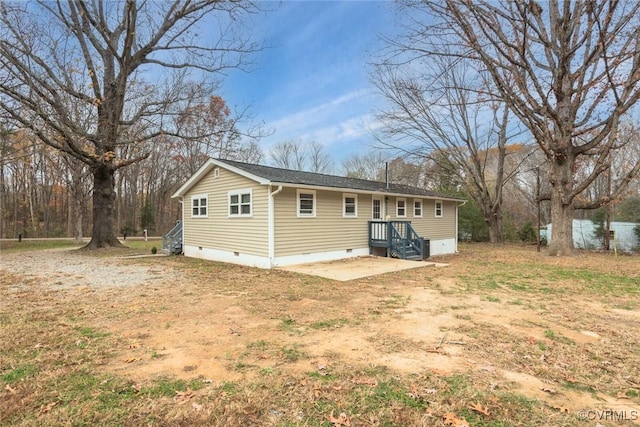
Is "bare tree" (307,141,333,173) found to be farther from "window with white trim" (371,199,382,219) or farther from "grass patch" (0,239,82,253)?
"window with white trim" (371,199,382,219)

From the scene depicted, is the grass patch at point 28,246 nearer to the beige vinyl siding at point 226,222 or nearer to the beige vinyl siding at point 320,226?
the beige vinyl siding at point 226,222

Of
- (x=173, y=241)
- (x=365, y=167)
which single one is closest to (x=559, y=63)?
(x=173, y=241)

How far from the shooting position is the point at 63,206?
28.7 m

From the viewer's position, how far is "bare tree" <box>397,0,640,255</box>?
10.6 metres

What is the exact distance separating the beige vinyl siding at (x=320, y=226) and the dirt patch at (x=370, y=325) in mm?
1852

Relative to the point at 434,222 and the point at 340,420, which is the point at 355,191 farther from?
the point at 340,420

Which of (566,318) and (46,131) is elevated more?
(46,131)

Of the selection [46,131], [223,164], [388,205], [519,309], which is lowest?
[519,309]

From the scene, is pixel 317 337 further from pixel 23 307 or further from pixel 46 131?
pixel 46 131

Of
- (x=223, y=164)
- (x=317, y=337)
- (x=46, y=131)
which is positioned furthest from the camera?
(x=46, y=131)

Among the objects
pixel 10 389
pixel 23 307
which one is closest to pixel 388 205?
pixel 23 307

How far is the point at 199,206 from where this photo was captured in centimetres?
1309

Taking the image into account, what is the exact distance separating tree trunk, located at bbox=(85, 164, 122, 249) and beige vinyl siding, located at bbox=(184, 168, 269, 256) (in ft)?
13.7

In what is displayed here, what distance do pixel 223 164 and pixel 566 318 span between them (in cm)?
971
